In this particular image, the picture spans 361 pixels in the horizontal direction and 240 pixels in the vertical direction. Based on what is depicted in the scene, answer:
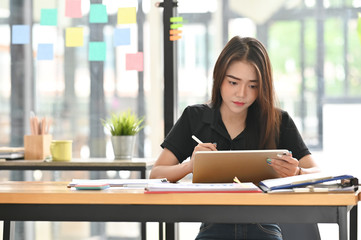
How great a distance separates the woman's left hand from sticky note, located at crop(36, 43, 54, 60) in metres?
2.03

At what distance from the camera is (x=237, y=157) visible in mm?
1778

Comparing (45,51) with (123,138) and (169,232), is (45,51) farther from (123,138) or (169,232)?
(169,232)

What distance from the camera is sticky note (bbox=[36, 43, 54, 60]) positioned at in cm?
345

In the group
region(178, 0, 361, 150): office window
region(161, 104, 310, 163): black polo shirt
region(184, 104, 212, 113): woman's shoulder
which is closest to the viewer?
region(161, 104, 310, 163): black polo shirt

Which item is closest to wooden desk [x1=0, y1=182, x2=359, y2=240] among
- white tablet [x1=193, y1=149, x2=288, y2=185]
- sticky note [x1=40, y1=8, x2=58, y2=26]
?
white tablet [x1=193, y1=149, x2=288, y2=185]

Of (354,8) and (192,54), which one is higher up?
(354,8)

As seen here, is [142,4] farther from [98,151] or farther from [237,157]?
[237,157]

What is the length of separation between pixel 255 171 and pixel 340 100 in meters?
1.53

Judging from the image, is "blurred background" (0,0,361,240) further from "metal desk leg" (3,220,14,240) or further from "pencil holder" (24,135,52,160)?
"metal desk leg" (3,220,14,240)

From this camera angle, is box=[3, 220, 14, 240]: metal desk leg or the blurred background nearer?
box=[3, 220, 14, 240]: metal desk leg

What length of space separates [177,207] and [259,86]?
860 mm

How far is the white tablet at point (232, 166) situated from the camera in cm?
177

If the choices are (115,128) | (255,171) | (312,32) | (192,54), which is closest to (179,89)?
(192,54)

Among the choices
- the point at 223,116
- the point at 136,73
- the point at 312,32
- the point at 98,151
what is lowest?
the point at 98,151
